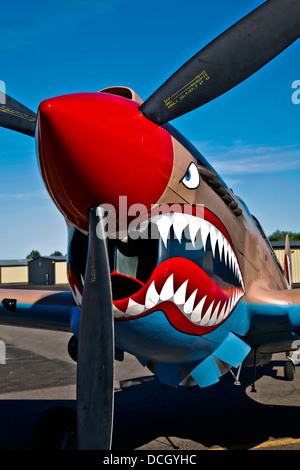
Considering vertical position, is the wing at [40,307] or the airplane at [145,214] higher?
the airplane at [145,214]

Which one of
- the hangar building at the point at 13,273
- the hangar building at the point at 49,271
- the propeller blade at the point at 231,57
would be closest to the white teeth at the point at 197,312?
the propeller blade at the point at 231,57

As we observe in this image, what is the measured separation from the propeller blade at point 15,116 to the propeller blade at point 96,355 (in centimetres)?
165

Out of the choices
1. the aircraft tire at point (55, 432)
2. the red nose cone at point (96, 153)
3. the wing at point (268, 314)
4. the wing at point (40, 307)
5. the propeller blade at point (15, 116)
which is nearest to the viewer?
the red nose cone at point (96, 153)

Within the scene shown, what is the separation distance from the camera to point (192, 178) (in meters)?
3.44

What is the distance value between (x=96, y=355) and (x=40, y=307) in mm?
3528

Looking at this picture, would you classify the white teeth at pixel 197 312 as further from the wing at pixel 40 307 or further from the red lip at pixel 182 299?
the wing at pixel 40 307

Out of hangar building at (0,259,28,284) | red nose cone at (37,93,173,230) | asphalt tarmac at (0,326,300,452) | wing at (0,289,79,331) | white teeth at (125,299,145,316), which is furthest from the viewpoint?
hangar building at (0,259,28,284)

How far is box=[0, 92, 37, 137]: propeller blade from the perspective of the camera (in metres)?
3.85

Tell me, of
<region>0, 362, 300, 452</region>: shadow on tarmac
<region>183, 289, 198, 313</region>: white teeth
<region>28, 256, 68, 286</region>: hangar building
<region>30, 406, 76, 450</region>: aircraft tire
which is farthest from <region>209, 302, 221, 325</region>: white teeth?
<region>28, 256, 68, 286</region>: hangar building

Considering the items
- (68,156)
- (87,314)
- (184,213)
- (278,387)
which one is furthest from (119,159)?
(278,387)

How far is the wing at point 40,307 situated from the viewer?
598 cm

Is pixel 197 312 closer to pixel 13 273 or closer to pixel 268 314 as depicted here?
pixel 268 314

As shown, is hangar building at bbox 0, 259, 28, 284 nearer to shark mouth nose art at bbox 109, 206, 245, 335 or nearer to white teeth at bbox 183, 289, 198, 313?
shark mouth nose art at bbox 109, 206, 245, 335
